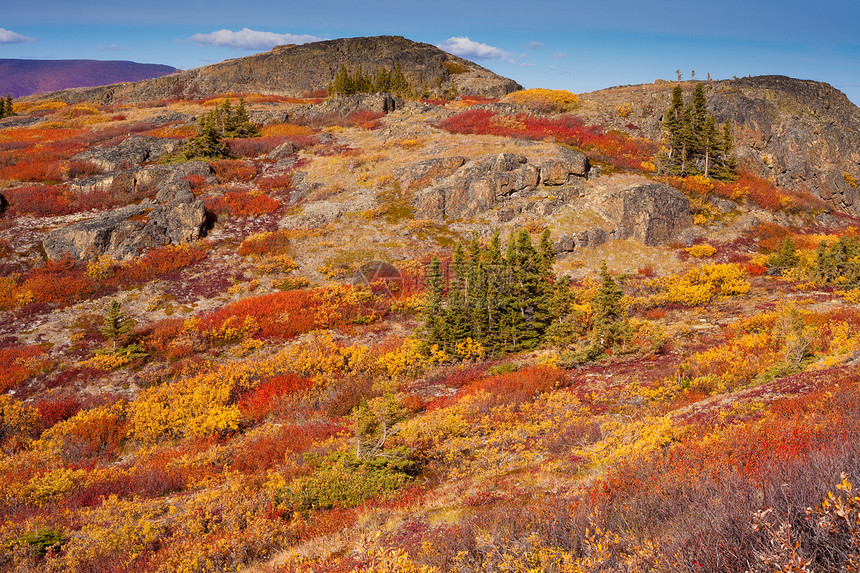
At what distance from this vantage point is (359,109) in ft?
218

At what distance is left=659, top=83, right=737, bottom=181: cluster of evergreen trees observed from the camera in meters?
43.0

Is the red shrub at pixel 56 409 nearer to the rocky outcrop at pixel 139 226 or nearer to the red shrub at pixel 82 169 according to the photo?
the rocky outcrop at pixel 139 226

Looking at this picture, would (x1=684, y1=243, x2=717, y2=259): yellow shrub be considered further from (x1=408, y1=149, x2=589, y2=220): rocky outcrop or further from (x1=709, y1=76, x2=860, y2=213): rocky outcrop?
(x1=709, y1=76, x2=860, y2=213): rocky outcrop

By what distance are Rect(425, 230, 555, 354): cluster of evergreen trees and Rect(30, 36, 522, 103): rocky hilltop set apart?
78680 millimetres

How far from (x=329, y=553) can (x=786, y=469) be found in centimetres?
679

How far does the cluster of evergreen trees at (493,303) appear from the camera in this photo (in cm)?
2212

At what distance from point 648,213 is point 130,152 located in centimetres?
5057

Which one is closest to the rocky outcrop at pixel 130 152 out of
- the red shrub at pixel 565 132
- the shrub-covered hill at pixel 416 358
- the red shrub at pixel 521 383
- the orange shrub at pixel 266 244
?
the shrub-covered hill at pixel 416 358

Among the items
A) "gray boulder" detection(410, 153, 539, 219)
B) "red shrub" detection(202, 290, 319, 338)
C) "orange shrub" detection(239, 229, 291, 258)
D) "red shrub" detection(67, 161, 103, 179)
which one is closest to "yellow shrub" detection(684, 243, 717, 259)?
"gray boulder" detection(410, 153, 539, 219)

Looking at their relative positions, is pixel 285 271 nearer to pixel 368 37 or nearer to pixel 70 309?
pixel 70 309

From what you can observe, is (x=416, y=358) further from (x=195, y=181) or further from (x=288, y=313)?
(x=195, y=181)

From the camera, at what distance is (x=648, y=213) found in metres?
35.3

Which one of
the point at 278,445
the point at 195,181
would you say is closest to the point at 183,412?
the point at 278,445

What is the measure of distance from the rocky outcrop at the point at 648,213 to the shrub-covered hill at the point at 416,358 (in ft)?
1.01
